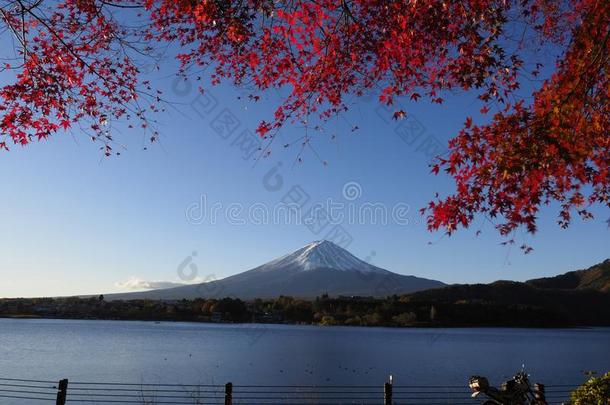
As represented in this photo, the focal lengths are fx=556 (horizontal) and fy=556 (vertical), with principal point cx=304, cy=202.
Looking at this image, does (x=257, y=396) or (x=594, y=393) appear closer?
(x=594, y=393)

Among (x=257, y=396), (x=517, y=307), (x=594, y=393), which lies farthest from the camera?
(x=517, y=307)

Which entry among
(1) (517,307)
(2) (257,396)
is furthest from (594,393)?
(1) (517,307)

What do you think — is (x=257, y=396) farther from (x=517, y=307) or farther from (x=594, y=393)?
(x=517, y=307)

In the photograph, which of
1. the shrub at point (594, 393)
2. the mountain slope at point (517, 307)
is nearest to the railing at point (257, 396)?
the shrub at point (594, 393)

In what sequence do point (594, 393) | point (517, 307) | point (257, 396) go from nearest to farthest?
point (594, 393) → point (257, 396) → point (517, 307)

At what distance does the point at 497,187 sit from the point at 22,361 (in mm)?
41793

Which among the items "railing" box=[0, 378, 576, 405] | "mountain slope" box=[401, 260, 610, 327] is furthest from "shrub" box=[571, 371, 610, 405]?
"mountain slope" box=[401, 260, 610, 327]

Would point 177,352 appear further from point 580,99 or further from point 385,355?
point 580,99

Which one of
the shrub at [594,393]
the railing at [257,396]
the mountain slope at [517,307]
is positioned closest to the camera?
the shrub at [594,393]

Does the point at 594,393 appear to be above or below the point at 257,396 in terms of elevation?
above

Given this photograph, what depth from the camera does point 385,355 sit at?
52719 mm

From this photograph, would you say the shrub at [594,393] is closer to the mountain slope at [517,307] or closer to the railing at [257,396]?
the railing at [257,396]

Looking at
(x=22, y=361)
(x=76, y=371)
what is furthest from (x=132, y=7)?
(x=22, y=361)

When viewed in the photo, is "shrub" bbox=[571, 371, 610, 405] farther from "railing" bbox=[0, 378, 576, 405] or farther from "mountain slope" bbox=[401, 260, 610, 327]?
"mountain slope" bbox=[401, 260, 610, 327]
